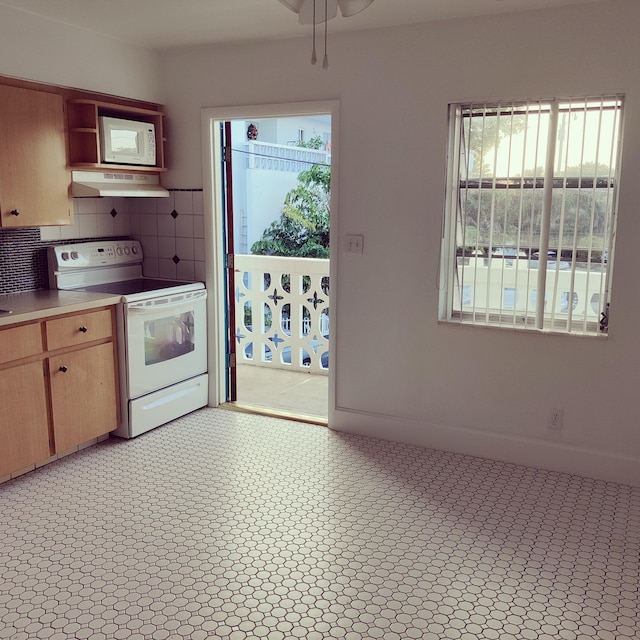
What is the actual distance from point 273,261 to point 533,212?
2511 millimetres

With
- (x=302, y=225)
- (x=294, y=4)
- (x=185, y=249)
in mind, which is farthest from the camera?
(x=302, y=225)

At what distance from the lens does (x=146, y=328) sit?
376 centimetres

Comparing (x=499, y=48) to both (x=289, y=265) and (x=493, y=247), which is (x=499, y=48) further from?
(x=289, y=265)

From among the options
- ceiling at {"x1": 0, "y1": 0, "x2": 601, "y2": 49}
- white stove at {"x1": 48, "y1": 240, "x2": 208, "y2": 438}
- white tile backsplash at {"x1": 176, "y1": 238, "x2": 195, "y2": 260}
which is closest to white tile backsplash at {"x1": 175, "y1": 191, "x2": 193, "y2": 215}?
white tile backsplash at {"x1": 176, "y1": 238, "x2": 195, "y2": 260}

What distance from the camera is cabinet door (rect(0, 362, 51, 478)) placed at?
303 centimetres

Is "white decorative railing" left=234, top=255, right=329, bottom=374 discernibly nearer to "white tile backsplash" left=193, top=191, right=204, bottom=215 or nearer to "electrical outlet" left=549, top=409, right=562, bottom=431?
"white tile backsplash" left=193, top=191, right=204, bottom=215

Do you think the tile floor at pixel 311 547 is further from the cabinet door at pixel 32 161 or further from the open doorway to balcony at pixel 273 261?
the cabinet door at pixel 32 161

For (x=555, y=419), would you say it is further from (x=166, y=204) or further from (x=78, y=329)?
(x=166, y=204)

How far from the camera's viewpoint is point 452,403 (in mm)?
3598

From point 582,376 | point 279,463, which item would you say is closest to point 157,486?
point 279,463

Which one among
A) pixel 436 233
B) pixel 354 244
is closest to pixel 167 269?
pixel 354 244

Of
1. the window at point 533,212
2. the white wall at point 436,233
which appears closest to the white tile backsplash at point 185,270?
the white wall at point 436,233

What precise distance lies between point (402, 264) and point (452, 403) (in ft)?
2.75

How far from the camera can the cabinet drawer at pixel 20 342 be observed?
2.98 m
